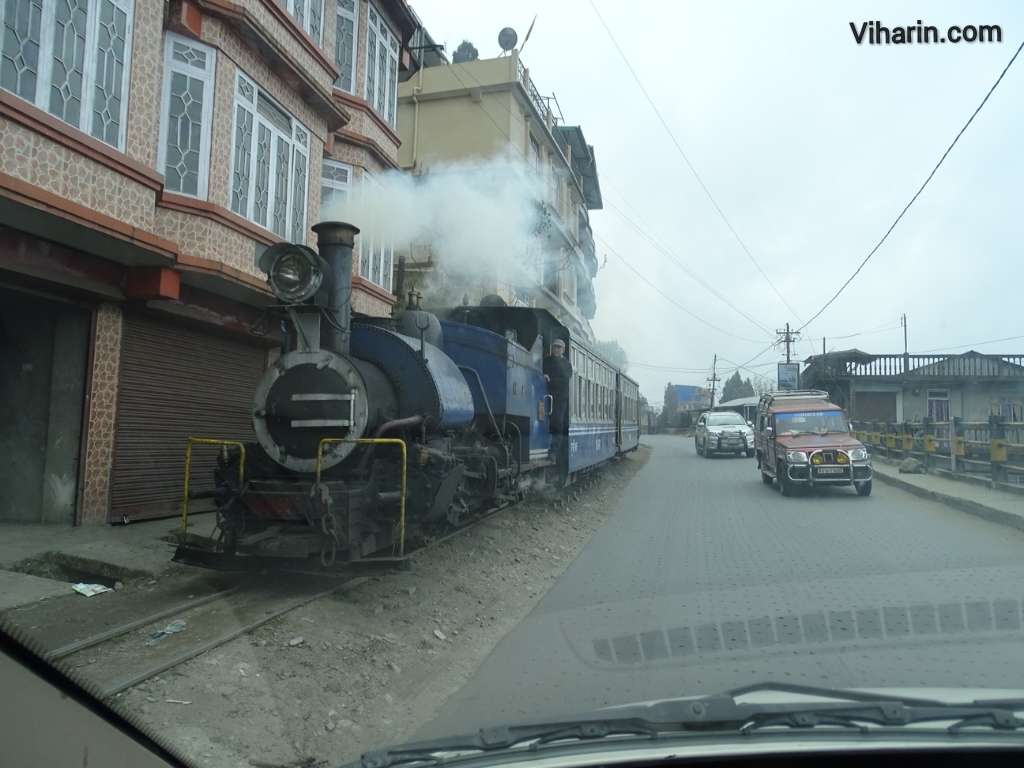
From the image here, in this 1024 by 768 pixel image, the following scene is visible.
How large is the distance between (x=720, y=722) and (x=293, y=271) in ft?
17.4

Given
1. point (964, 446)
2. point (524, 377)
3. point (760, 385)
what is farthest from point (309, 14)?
point (760, 385)

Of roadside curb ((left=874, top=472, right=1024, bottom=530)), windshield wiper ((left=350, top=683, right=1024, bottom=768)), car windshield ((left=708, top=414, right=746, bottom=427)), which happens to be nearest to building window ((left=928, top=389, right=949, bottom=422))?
car windshield ((left=708, top=414, right=746, bottom=427))

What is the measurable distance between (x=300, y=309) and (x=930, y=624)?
578 centimetres

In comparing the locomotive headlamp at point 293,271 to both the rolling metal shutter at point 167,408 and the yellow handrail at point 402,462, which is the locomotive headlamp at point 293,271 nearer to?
the yellow handrail at point 402,462

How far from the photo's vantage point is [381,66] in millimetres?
15008

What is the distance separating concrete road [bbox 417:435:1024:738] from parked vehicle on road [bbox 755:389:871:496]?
3648 mm

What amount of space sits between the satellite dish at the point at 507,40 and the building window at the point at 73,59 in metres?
15.7

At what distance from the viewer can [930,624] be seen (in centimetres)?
595

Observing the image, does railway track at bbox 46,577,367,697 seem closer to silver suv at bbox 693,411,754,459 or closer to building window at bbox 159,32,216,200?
building window at bbox 159,32,216,200

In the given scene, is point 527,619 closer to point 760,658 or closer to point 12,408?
point 760,658

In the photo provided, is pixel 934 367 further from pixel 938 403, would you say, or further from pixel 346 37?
pixel 346 37

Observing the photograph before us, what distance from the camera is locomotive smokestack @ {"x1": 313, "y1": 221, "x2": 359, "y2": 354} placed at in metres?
6.92

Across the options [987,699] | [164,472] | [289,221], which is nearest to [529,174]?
[289,221]

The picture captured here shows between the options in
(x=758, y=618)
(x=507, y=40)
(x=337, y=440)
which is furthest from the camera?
(x=507, y=40)
